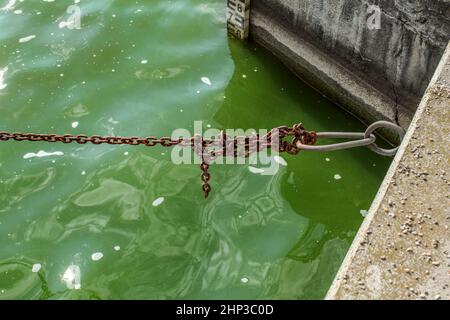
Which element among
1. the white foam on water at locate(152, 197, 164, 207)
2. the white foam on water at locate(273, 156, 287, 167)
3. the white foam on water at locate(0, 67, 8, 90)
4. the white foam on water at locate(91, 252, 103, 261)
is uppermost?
the white foam on water at locate(0, 67, 8, 90)

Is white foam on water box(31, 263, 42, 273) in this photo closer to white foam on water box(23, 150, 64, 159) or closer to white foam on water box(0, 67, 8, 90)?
white foam on water box(23, 150, 64, 159)

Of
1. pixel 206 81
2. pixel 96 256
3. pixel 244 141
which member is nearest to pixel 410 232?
pixel 244 141

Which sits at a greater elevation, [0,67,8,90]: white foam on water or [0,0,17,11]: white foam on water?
[0,0,17,11]: white foam on water

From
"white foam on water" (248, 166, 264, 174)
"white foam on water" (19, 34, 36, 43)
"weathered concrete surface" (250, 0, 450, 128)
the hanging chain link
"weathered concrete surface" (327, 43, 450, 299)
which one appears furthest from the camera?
"white foam on water" (19, 34, 36, 43)

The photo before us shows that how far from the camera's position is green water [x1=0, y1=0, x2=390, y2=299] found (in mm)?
5820

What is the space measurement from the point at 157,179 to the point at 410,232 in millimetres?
3834

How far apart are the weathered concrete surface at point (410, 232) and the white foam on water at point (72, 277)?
336 cm

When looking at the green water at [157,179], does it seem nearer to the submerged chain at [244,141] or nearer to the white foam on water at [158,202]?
the white foam on water at [158,202]

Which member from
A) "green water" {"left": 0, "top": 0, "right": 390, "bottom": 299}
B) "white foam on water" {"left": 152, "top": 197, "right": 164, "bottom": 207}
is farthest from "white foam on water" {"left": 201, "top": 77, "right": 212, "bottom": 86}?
"white foam on water" {"left": 152, "top": 197, "right": 164, "bottom": 207}

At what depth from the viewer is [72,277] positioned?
5.80 meters

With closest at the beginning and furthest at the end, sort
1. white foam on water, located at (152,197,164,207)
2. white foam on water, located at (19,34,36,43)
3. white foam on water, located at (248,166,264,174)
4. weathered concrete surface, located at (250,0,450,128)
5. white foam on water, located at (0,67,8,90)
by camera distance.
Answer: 1. weathered concrete surface, located at (250,0,450,128)
2. white foam on water, located at (152,197,164,207)
3. white foam on water, located at (248,166,264,174)
4. white foam on water, located at (0,67,8,90)
5. white foam on water, located at (19,34,36,43)

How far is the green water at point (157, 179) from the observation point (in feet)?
19.1

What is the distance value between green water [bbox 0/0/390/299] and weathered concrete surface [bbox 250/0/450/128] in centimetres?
35

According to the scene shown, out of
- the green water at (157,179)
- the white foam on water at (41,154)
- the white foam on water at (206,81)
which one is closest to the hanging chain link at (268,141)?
the green water at (157,179)
